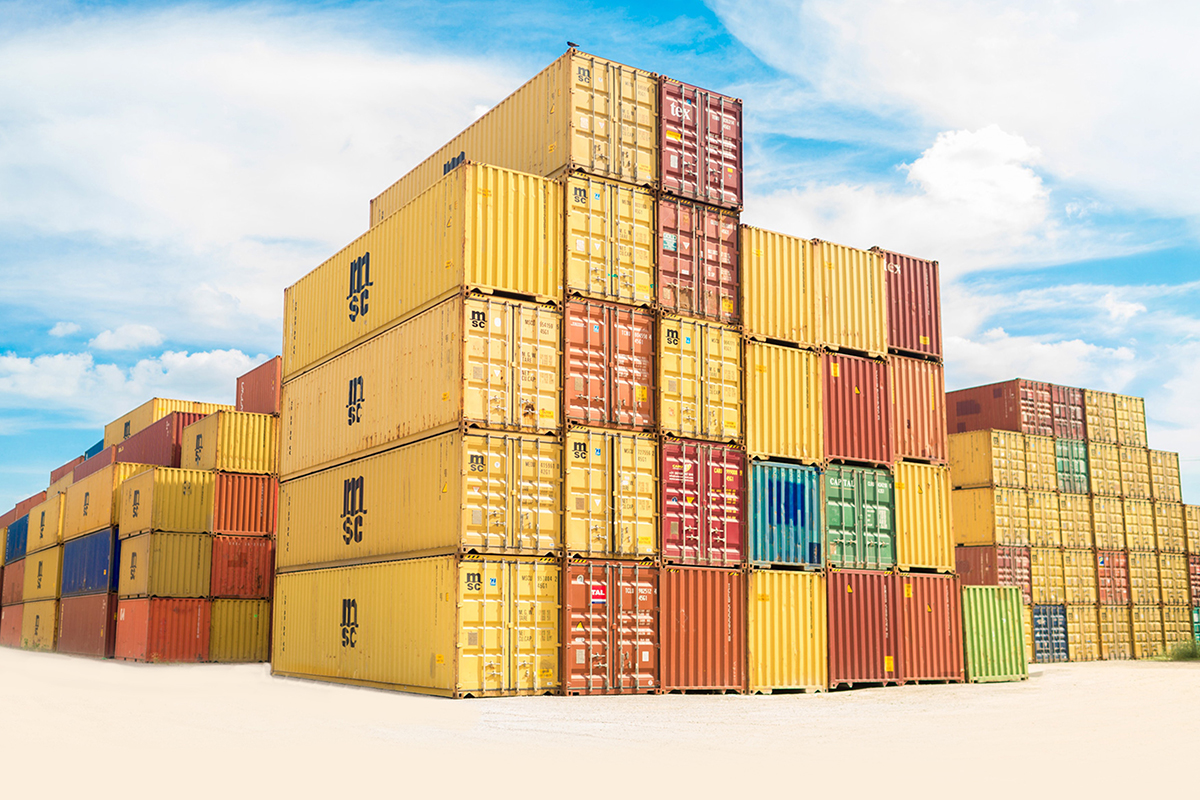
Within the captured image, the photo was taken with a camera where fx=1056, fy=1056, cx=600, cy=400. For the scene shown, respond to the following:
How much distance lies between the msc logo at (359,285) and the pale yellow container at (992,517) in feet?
78.7

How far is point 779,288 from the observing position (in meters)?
24.7

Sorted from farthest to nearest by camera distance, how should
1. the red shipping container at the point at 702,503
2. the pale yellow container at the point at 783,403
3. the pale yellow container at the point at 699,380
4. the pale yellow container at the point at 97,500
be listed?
Answer: 1. the pale yellow container at the point at 97,500
2. the pale yellow container at the point at 783,403
3. the pale yellow container at the point at 699,380
4. the red shipping container at the point at 702,503

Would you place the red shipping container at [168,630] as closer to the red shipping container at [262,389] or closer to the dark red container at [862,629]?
the red shipping container at [262,389]

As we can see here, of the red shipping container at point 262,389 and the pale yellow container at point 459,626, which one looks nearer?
the pale yellow container at point 459,626

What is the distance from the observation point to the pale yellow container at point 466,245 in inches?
814

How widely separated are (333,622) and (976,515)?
2524 centimetres

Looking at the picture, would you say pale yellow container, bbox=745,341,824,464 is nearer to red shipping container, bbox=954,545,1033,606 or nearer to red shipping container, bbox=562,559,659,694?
red shipping container, bbox=562,559,659,694

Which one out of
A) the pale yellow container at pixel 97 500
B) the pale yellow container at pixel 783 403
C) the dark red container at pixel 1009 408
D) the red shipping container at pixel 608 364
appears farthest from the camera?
the dark red container at pixel 1009 408

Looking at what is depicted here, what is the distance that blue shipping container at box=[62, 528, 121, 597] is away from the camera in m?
38.6

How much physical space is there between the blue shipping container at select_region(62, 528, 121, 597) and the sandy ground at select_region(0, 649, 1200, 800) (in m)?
18.2

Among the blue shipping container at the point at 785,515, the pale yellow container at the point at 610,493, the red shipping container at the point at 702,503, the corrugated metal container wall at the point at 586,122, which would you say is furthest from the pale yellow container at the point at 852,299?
the pale yellow container at the point at 610,493

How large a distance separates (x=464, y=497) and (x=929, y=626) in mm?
12381

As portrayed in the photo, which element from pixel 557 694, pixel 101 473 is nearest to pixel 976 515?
pixel 557 694

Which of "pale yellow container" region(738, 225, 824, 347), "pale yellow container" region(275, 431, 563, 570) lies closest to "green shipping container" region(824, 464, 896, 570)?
"pale yellow container" region(738, 225, 824, 347)
